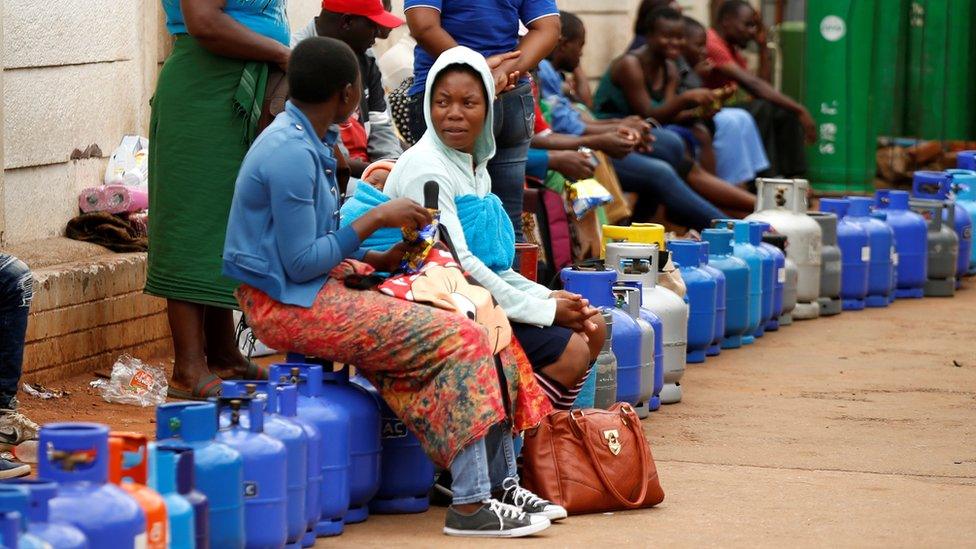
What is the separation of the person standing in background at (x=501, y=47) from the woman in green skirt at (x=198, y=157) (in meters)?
0.67

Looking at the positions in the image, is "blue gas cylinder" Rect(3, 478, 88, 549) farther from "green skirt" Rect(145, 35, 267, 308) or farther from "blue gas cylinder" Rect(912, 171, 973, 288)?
"blue gas cylinder" Rect(912, 171, 973, 288)

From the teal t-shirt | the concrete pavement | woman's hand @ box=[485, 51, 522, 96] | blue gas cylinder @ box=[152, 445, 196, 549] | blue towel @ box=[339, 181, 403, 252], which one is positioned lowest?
the concrete pavement

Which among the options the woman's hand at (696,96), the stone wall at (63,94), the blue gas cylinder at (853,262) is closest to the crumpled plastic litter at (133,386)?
the stone wall at (63,94)

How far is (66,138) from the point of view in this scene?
710 centimetres

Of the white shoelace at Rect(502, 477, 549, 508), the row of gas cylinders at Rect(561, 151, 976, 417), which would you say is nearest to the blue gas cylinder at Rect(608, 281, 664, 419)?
the row of gas cylinders at Rect(561, 151, 976, 417)

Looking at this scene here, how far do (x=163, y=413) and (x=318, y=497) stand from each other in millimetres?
750

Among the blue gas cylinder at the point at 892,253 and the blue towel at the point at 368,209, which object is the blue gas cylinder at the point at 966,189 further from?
the blue towel at the point at 368,209

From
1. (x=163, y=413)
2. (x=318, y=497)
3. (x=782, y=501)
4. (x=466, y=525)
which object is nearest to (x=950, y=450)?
(x=782, y=501)

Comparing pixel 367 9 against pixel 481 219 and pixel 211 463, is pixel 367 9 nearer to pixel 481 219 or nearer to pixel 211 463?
pixel 481 219

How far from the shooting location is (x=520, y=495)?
16.9ft

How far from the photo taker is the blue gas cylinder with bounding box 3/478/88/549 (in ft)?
10.9

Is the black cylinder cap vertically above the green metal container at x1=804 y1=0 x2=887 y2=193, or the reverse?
the green metal container at x1=804 y1=0 x2=887 y2=193

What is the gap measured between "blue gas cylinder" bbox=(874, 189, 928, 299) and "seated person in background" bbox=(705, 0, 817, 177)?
2843 millimetres

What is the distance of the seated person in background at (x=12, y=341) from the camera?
17.5 feet
